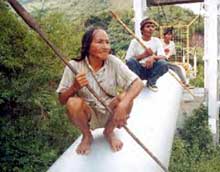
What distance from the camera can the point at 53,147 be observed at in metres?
7.54

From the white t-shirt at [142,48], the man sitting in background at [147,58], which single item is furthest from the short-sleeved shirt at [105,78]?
the white t-shirt at [142,48]

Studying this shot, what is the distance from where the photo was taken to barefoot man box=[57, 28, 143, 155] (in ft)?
11.6

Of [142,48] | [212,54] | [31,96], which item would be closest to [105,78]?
[142,48]

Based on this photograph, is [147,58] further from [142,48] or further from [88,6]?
[88,6]

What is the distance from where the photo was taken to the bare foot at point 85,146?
3.62m

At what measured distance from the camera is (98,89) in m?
3.75

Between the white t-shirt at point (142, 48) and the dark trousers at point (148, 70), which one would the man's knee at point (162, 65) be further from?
the white t-shirt at point (142, 48)

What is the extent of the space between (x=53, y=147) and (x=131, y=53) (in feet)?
7.00

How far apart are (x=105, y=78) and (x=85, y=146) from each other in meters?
0.42

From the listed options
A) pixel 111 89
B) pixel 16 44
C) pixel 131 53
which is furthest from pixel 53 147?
pixel 111 89

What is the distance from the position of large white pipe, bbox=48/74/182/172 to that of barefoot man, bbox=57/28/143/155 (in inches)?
2.5

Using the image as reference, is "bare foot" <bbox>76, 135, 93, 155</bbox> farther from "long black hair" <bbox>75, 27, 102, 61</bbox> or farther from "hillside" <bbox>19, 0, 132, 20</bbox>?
"hillside" <bbox>19, 0, 132, 20</bbox>

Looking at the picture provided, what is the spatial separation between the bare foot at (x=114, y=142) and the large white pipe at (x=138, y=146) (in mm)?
26

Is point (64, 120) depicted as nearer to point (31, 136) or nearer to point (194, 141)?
point (31, 136)
